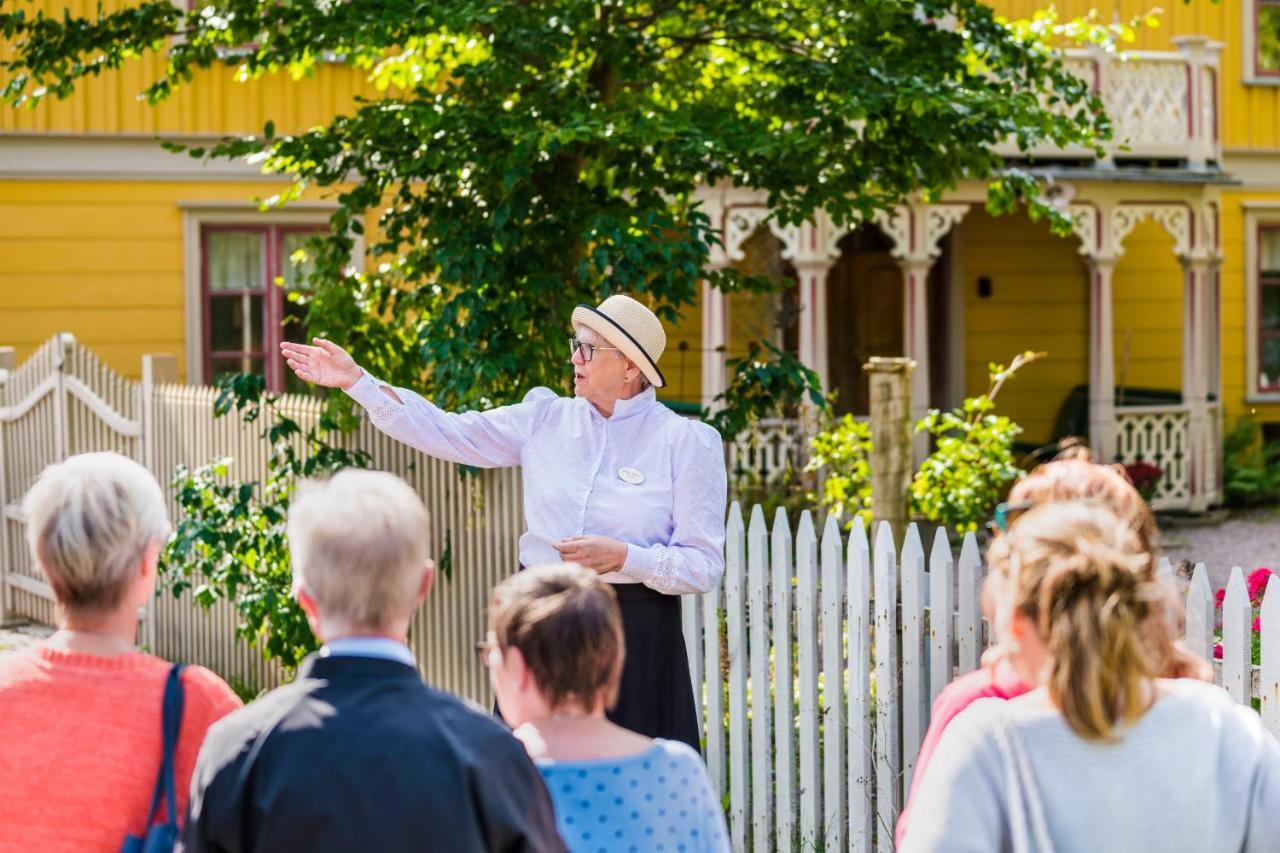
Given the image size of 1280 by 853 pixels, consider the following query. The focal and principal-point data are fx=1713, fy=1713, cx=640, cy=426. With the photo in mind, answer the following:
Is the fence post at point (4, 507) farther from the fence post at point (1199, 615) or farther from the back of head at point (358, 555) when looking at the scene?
the back of head at point (358, 555)

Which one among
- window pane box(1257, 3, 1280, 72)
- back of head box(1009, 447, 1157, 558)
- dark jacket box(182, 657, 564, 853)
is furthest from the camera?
window pane box(1257, 3, 1280, 72)

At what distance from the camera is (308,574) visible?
263 centimetres

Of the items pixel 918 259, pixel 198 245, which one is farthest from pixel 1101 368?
pixel 198 245

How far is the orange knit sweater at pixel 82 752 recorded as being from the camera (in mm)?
2811

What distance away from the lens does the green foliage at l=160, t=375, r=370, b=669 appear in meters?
7.36

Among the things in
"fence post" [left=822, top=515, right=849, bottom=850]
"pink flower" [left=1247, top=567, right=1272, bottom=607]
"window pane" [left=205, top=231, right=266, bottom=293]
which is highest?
"window pane" [left=205, top=231, right=266, bottom=293]

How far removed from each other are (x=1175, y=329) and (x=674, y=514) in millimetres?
13613

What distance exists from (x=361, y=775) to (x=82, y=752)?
60cm

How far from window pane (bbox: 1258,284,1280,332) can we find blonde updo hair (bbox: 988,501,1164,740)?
616 inches

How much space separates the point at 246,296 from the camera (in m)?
14.8

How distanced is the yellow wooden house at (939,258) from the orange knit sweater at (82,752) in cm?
1052

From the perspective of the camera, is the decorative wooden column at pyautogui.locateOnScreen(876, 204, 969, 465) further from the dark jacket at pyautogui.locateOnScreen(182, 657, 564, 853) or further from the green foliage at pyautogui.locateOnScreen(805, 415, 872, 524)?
the dark jacket at pyautogui.locateOnScreen(182, 657, 564, 853)

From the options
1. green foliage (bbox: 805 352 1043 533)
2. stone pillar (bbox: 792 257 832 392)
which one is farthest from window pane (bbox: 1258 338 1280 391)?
green foliage (bbox: 805 352 1043 533)

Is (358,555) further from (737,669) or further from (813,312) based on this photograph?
(813,312)
